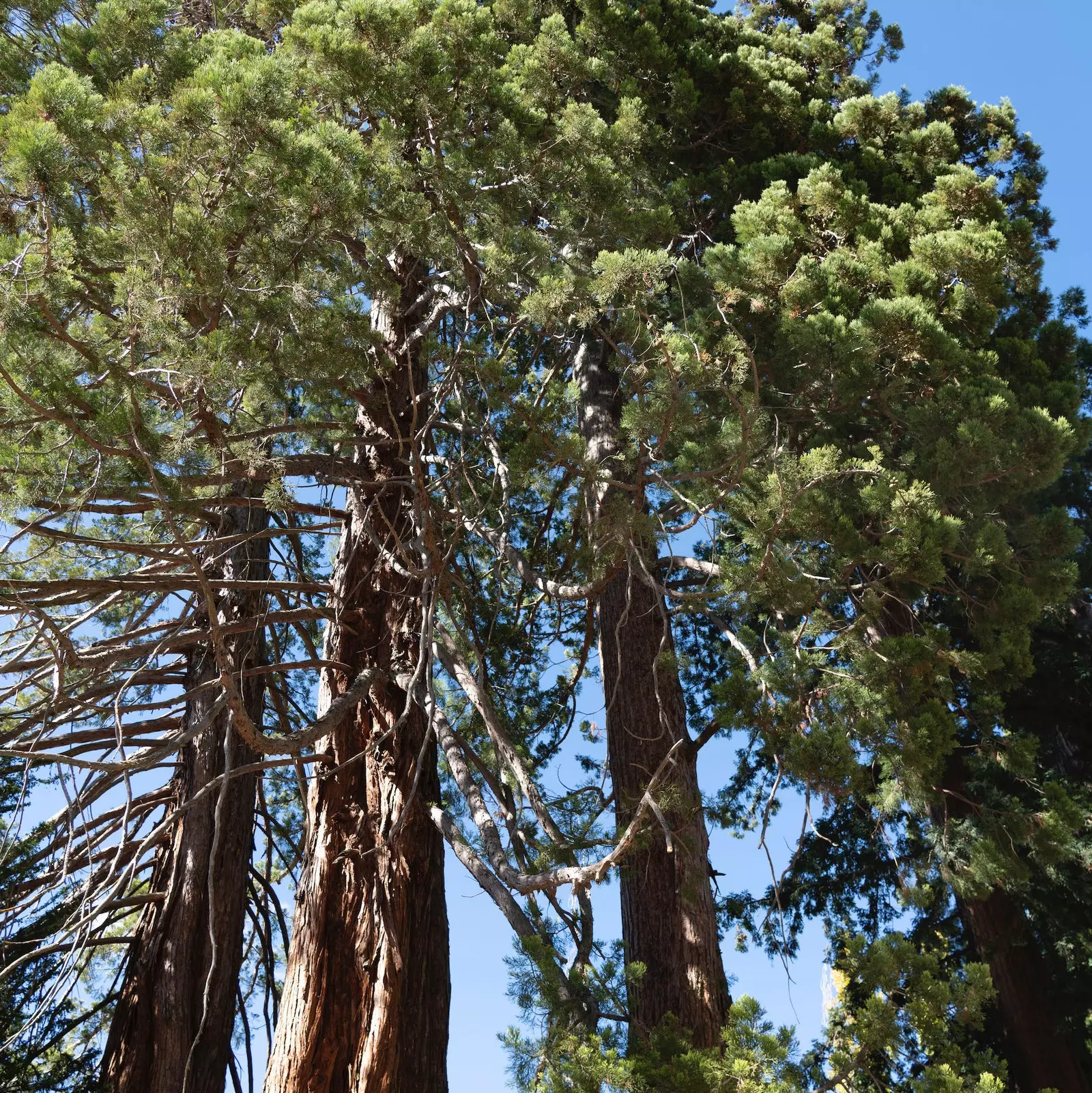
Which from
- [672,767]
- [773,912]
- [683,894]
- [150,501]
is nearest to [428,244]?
[150,501]

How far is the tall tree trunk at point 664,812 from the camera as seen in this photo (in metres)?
4.30

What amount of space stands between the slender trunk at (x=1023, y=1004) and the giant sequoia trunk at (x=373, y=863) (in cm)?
404

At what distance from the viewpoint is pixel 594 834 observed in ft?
14.9

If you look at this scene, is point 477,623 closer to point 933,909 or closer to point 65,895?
point 65,895

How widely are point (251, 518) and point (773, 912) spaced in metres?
4.83

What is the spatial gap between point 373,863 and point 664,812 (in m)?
1.40

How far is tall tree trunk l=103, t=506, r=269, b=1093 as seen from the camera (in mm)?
4832

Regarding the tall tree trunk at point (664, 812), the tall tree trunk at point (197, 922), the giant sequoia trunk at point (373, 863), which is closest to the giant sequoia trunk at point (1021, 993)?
the tall tree trunk at point (664, 812)

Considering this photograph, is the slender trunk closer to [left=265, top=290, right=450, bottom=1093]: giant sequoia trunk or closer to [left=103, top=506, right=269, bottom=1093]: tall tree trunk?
[left=265, top=290, right=450, bottom=1093]: giant sequoia trunk

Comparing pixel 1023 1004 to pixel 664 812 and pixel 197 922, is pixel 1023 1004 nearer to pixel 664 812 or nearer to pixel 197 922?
pixel 664 812

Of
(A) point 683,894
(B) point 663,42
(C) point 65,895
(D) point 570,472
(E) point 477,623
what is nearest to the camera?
(A) point 683,894

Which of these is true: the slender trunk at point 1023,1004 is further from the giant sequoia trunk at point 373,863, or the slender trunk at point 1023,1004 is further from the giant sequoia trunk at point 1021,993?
the giant sequoia trunk at point 373,863

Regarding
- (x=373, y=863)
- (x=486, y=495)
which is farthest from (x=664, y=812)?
(x=486, y=495)

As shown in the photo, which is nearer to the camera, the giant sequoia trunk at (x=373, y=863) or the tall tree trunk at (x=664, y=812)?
the giant sequoia trunk at (x=373, y=863)
